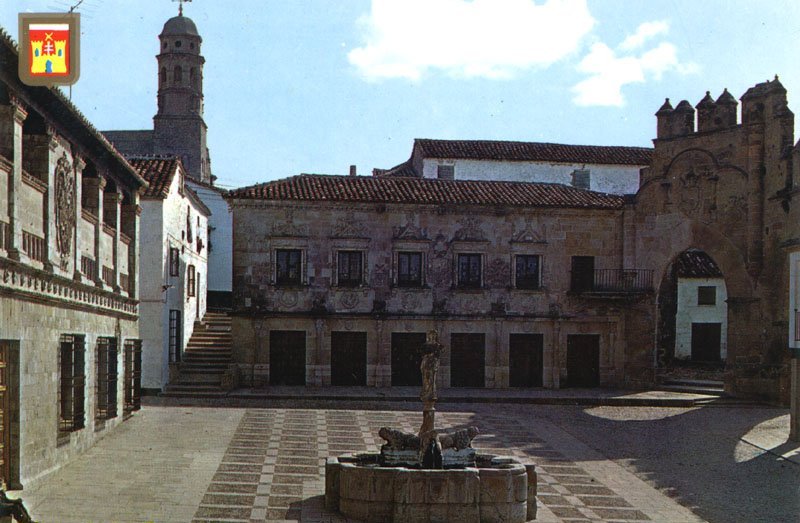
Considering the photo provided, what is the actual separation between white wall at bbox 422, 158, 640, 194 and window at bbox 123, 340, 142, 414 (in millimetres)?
21060

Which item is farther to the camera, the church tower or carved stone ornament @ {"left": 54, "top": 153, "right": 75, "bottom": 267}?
the church tower

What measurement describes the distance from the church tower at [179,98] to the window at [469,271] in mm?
42765

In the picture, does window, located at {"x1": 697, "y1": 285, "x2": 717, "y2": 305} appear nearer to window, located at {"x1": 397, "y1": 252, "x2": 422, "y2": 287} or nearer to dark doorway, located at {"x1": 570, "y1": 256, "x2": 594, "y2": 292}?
dark doorway, located at {"x1": 570, "y1": 256, "x2": 594, "y2": 292}

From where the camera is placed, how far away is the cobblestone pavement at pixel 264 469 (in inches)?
534

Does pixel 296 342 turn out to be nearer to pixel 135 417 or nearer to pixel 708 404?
pixel 135 417

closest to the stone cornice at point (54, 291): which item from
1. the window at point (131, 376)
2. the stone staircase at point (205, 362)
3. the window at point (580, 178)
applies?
the window at point (131, 376)

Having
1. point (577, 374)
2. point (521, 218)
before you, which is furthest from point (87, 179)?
point (577, 374)

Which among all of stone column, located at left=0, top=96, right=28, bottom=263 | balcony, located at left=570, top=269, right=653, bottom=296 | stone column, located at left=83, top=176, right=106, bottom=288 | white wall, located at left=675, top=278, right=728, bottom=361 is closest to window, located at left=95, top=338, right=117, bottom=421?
stone column, located at left=83, top=176, right=106, bottom=288

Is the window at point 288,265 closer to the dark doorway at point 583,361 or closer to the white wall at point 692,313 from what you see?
the dark doorway at point 583,361

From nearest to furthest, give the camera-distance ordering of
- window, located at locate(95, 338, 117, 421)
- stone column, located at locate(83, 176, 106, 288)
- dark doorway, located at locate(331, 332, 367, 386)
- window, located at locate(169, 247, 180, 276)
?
window, located at locate(95, 338, 117, 421) < stone column, located at locate(83, 176, 106, 288) < window, located at locate(169, 247, 180, 276) < dark doorway, located at locate(331, 332, 367, 386)

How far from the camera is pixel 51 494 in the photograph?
1412 cm

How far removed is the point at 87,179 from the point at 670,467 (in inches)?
529

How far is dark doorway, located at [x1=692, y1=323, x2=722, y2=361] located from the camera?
1682 inches

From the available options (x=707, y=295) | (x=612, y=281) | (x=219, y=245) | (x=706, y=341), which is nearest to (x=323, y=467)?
(x=612, y=281)
